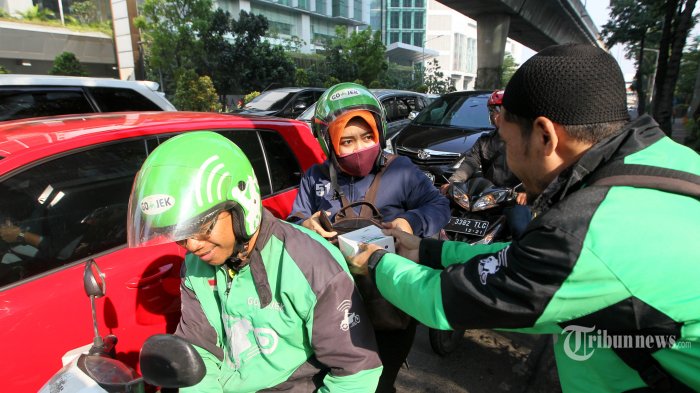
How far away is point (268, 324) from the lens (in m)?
1.53

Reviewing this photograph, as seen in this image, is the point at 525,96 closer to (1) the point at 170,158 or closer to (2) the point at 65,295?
(1) the point at 170,158

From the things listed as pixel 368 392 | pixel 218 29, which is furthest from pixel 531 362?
pixel 218 29

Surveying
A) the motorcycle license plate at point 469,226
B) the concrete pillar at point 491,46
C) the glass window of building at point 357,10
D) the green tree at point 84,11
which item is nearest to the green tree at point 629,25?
the concrete pillar at point 491,46

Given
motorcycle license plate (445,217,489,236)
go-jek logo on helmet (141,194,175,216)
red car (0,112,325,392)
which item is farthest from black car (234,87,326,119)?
go-jek logo on helmet (141,194,175,216)

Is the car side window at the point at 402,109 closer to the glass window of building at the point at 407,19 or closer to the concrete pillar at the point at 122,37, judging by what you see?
the concrete pillar at the point at 122,37

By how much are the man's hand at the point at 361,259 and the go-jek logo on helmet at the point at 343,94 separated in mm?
1022

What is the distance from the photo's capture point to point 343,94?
2311 millimetres

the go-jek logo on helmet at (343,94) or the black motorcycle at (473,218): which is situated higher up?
the go-jek logo on helmet at (343,94)

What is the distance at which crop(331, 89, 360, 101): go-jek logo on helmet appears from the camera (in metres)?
2.30

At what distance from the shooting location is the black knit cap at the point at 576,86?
1.04 meters

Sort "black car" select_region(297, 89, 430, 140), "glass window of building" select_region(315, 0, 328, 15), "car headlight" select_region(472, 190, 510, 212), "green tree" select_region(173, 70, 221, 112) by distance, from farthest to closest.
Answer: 1. "glass window of building" select_region(315, 0, 328, 15)
2. "green tree" select_region(173, 70, 221, 112)
3. "black car" select_region(297, 89, 430, 140)
4. "car headlight" select_region(472, 190, 510, 212)

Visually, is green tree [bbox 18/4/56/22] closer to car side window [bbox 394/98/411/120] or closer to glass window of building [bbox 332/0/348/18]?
car side window [bbox 394/98/411/120]

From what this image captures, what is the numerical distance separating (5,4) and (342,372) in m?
41.1

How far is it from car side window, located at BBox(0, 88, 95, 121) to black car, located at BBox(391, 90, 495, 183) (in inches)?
Result: 167
